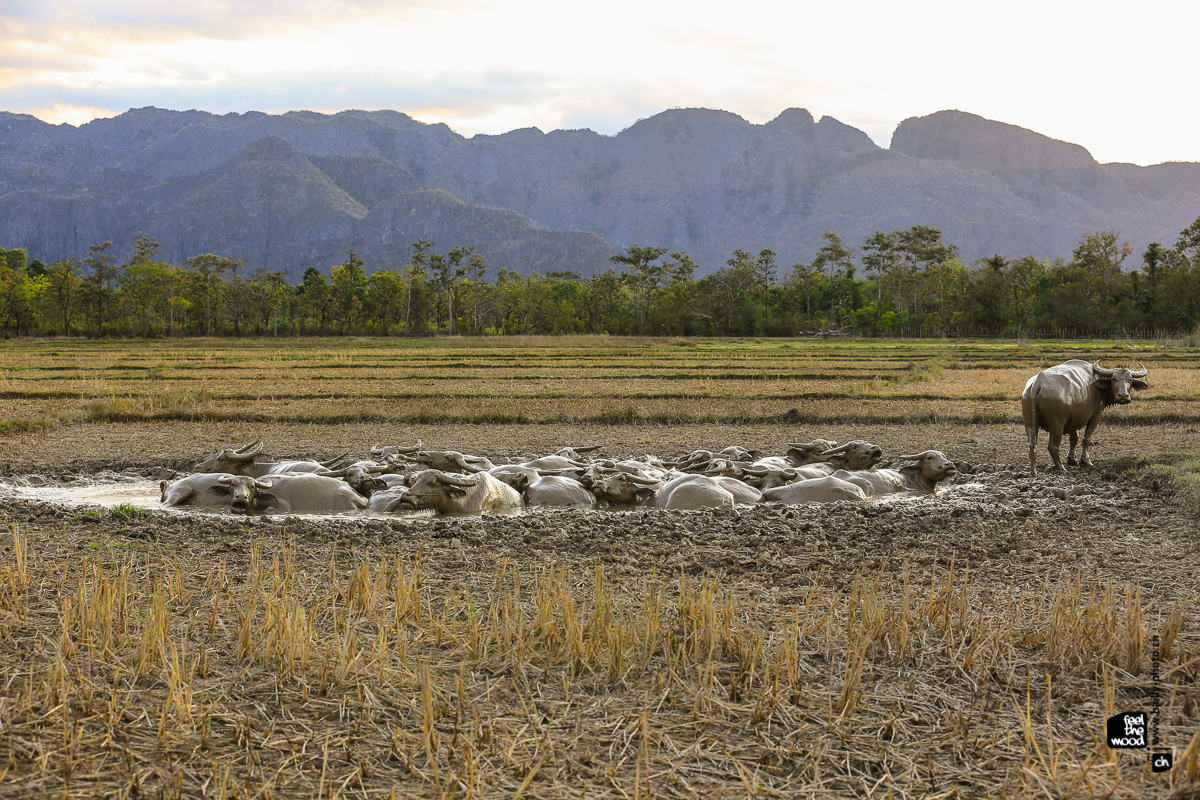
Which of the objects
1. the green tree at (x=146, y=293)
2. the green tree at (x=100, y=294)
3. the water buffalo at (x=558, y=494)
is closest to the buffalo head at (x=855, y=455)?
the water buffalo at (x=558, y=494)

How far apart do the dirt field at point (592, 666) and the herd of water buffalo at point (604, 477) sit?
1.50 m

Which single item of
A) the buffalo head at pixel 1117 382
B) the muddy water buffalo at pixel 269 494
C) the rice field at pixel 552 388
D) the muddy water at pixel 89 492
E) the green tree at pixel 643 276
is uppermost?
the green tree at pixel 643 276

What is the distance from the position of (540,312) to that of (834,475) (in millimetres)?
70115

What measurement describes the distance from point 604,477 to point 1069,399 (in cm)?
627

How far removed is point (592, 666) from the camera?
13.7ft

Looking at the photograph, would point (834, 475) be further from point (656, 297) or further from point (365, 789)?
point (656, 297)

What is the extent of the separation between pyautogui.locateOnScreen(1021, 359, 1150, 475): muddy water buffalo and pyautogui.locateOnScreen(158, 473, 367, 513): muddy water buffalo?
8766 millimetres

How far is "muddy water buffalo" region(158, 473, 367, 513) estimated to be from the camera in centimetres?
885

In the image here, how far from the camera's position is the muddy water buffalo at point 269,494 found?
8.85 metres

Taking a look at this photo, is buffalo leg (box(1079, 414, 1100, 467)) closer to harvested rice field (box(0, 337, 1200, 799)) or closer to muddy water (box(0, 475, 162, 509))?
harvested rice field (box(0, 337, 1200, 799))

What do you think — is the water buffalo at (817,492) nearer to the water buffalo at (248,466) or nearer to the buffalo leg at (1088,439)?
the buffalo leg at (1088,439)

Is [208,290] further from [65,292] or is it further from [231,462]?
[231,462]

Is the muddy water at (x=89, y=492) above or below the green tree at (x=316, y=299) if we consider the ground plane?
below

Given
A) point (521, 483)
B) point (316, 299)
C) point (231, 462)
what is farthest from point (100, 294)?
point (521, 483)
